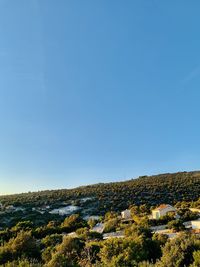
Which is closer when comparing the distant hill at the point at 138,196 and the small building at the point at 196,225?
the small building at the point at 196,225

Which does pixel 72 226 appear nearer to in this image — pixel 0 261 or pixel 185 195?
pixel 0 261

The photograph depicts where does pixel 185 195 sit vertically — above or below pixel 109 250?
above

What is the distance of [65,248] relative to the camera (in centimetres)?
2116

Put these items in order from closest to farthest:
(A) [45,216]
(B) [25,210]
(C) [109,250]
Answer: (C) [109,250], (A) [45,216], (B) [25,210]

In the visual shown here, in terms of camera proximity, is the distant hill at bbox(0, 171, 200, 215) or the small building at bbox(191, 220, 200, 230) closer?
the small building at bbox(191, 220, 200, 230)

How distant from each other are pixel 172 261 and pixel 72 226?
25.9 metres

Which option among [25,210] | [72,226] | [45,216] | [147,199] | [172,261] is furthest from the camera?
[147,199]

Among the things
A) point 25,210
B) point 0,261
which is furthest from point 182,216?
point 25,210

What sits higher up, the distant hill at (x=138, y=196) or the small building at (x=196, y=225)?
the distant hill at (x=138, y=196)

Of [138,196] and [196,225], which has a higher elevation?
[138,196]

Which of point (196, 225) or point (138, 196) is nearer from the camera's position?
point (196, 225)

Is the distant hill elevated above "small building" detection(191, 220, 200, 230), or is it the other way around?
the distant hill

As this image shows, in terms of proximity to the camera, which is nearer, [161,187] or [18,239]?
[18,239]

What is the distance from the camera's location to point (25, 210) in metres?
58.5
